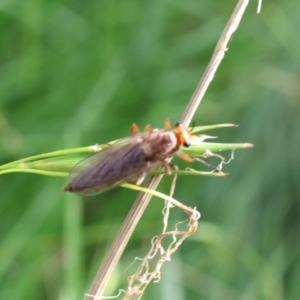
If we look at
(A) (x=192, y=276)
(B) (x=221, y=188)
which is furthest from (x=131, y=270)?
(B) (x=221, y=188)

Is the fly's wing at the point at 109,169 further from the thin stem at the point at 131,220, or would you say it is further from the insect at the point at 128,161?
the thin stem at the point at 131,220

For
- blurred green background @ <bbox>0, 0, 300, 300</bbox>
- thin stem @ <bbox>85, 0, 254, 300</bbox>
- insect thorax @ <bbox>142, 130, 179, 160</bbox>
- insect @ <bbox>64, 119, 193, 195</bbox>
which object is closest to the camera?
thin stem @ <bbox>85, 0, 254, 300</bbox>

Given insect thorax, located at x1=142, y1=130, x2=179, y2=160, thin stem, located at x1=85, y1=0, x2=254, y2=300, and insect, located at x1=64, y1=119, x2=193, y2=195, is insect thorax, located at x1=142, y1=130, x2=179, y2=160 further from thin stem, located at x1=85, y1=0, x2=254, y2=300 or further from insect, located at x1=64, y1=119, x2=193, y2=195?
thin stem, located at x1=85, y1=0, x2=254, y2=300

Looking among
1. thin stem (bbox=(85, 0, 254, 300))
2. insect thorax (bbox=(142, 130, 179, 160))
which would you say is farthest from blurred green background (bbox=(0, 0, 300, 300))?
thin stem (bbox=(85, 0, 254, 300))

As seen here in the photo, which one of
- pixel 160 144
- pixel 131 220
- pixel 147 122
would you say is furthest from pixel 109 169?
pixel 147 122

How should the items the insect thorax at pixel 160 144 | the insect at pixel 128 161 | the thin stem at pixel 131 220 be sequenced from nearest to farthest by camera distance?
the thin stem at pixel 131 220 < the insect at pixel 128 161 < the insect thorax at pixel 160 144

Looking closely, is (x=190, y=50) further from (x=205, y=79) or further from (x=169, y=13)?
(x=205, y=79)

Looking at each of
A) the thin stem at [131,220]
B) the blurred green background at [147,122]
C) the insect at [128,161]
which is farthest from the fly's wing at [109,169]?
the blurred green background at [147,122]
